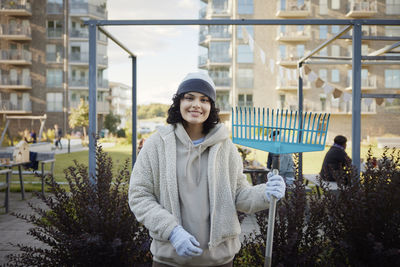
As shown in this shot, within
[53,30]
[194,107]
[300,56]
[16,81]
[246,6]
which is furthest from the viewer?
[53,30]

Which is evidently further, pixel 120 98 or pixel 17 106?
pixel 120 98

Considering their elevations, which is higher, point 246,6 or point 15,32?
point 246,6

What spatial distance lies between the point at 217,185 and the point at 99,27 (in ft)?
9.03

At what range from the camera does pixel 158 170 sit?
192 cm

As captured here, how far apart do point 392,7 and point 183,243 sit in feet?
123

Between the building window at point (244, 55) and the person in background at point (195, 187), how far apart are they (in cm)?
3110

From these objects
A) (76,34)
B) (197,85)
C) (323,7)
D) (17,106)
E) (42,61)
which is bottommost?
(197,85)

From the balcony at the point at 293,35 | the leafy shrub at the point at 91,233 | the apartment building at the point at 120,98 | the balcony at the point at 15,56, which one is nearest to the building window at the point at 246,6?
the balcony at the point at 293,35

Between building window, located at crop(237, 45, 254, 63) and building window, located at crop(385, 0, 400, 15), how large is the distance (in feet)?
44.4

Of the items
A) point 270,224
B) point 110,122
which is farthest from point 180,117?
point 110,122

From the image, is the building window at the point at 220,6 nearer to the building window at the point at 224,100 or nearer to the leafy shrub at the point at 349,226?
the building window at the point at 224,100

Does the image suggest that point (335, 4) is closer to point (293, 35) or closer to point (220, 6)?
point (293, 35)

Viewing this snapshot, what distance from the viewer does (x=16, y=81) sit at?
109 ft

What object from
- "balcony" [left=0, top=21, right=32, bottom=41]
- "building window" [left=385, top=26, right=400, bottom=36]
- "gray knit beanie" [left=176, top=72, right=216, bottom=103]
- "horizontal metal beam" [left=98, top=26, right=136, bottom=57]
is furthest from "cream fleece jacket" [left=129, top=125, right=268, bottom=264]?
"balcony" [left=0, top=21, right=32, bottom=41]
